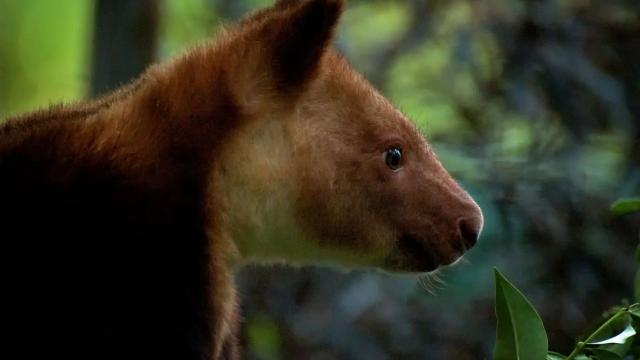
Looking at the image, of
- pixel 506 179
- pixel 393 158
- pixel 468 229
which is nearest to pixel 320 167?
pixel 393 158

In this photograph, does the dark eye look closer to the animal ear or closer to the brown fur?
the brown fur

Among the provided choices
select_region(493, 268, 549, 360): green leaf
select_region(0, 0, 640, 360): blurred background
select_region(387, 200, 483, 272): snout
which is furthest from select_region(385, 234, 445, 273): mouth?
select_region(0, 0, 640, 360): blurred background

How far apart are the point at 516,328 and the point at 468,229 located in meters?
0.30

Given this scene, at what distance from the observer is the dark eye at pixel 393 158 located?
70.0 inches

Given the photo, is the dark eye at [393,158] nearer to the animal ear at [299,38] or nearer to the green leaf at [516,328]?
the animal ear at [299,38]

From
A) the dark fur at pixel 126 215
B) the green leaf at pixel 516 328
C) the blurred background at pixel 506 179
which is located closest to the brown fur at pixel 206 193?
the dark fur at pixel 126 215

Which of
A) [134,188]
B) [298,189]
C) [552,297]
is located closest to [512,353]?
[298,189]

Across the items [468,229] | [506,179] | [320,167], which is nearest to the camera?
[320,167]

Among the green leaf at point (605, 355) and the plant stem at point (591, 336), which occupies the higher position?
the plant stem at point (591, 336)

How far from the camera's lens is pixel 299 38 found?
1.62m

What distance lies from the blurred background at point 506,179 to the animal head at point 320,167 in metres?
1.25

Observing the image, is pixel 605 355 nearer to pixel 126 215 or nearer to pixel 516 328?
pixel 516 328

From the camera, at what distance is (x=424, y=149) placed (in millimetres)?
1842

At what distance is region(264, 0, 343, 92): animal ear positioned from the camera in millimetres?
1601
